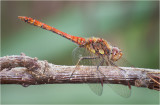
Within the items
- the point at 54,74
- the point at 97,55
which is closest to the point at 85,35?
the point at 97,55

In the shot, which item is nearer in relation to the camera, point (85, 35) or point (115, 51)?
point (115, 51)

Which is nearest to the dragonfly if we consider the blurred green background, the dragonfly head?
the dragonfly head

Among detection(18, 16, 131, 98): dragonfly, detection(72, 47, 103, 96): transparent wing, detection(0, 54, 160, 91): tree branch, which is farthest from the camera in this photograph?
detection(18, 16, 131, 98): dragonfly

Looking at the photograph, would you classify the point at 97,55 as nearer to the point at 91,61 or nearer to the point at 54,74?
the point at 91,61

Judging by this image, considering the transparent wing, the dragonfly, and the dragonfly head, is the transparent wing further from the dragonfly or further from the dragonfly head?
the dragonfly head

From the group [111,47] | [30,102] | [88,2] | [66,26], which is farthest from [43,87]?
[88,2]

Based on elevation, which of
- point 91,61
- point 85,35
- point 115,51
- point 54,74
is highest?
point 85,35

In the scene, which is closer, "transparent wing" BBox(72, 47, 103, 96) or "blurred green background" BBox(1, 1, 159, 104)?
"transparent wing" BBox(72, 47, 103, 96)

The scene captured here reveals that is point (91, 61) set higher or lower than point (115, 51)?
lower
